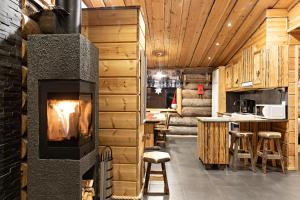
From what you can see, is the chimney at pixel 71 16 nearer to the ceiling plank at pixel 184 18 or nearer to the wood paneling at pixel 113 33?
the wood paneling at pixel 113 33

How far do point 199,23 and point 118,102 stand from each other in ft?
8.69

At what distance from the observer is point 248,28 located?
5160 mm

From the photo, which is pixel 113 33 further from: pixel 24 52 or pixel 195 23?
pixel 195 23

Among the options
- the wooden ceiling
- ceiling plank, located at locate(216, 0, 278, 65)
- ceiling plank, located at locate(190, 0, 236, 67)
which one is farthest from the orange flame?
ceiling plank, located at locate(216, 0, 278, 65)

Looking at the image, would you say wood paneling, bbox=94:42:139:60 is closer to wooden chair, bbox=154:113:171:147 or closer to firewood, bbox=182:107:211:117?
wooden chair, bbox=154:113:171:147

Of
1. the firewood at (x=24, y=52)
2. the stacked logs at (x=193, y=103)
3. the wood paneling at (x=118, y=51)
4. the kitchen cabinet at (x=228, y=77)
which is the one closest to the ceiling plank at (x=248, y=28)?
the kitchen cabinet at (x=228, y=77)

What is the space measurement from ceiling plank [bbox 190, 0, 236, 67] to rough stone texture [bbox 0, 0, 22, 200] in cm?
300

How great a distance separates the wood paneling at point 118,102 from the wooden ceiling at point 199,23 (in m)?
1.70

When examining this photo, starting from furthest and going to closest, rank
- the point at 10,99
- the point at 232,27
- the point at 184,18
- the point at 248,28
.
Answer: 1. the point at 248,28
2. the point at 232,27
3. the point at 184,18
4. the point at 10,99

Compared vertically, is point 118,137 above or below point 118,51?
below

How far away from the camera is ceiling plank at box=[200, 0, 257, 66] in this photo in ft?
13.5

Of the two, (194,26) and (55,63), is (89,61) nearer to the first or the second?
(55,63)

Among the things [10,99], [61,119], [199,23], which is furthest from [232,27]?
[10,99]

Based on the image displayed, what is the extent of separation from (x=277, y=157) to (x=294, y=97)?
117cm
